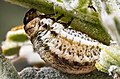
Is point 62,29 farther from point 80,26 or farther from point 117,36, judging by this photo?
point 117,36

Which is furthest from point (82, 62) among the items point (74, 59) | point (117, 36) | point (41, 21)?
point (117, 36)

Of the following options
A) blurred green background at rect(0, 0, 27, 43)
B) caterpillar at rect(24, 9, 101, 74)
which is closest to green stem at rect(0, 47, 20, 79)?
caterpillar at rect(24, 9, 101, 74)

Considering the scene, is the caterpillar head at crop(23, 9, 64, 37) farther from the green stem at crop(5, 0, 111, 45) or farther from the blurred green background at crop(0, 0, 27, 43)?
the blurred green background at crop(0, 0, 27, 43)

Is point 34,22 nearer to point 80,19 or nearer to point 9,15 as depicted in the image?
point 80,19

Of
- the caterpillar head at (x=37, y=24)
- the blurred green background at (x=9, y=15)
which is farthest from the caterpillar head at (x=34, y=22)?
the blurred green background at (x=9, y=15)

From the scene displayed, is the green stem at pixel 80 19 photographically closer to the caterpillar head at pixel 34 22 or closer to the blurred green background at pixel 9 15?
the caterpillar head at pixel 34 22
